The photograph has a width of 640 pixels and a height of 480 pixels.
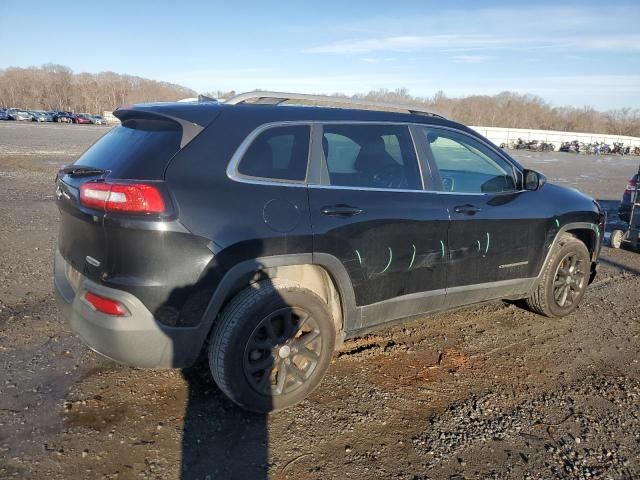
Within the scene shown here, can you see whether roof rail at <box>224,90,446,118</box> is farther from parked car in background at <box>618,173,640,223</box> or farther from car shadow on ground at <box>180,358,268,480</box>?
parked car in background at <box>618,173,640,223</box>

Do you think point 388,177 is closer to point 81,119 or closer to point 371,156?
point 371,156

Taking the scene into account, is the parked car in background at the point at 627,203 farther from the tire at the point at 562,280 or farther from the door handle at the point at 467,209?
the door handle at the point at 467,209

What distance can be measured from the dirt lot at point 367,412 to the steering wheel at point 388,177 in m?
1.38

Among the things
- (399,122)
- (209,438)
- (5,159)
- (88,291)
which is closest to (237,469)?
(209,438)

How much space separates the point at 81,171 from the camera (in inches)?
119

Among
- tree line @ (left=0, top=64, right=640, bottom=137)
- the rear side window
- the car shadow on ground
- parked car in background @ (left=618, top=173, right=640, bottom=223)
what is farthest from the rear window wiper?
tree line @ (left=0, top=64, right=640, bottom=137)

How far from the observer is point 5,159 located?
1759cm

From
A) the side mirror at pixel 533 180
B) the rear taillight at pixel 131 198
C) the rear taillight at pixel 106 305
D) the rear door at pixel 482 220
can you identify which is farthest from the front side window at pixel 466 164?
the rear taillight at pixel 106 305

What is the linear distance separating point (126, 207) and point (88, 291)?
1.85 ft

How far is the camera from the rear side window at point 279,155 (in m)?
2.99

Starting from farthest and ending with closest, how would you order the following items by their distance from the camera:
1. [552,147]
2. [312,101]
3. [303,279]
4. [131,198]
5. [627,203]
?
[552,147]
[627,203]
[312,101]
[303,279]
[131,198]

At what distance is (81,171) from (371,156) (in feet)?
6.17

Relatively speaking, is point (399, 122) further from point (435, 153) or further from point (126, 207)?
point (126, 207)

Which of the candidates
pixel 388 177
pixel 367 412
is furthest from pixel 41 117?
pixel 367 412
